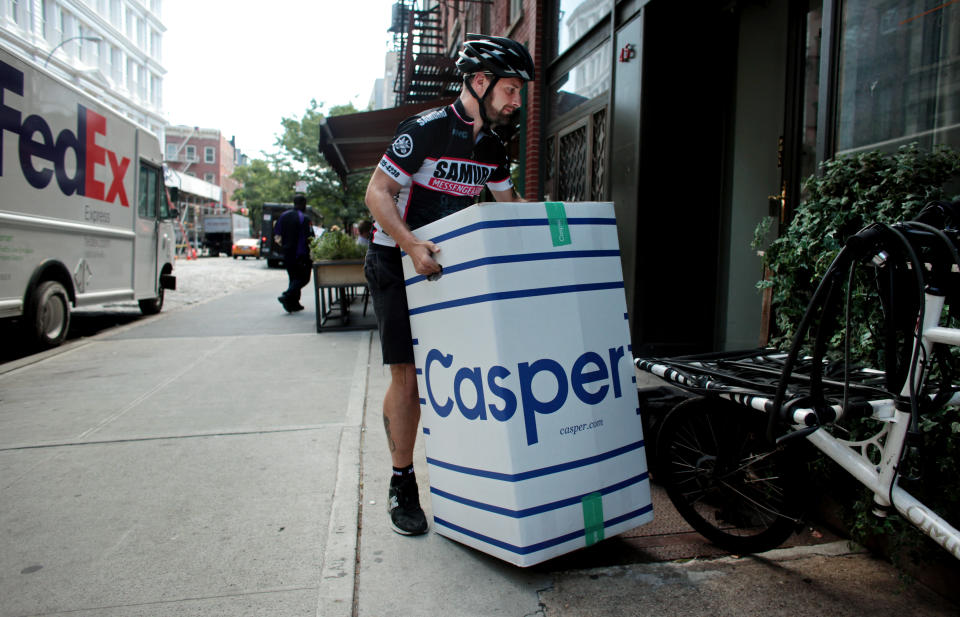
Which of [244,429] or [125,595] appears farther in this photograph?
[244,429]

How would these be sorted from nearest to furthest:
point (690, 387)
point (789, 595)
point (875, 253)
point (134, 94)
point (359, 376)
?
point (875, 253), point (789, 595), point (690, 387), point (359, 376), point (134, 94)

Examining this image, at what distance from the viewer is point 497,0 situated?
10.8 meters

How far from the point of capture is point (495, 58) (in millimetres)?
2525

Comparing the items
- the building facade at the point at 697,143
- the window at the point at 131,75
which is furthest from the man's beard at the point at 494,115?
the window at the point at 131,75

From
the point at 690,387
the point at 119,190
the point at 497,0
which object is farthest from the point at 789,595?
the point at 497,0

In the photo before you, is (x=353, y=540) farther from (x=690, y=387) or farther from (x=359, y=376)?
(x=359, y=376)

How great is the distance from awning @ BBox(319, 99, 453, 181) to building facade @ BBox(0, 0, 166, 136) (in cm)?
2121

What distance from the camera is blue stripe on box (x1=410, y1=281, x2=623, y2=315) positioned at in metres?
2.14

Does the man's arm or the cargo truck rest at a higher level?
the cargo truck

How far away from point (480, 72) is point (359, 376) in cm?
372

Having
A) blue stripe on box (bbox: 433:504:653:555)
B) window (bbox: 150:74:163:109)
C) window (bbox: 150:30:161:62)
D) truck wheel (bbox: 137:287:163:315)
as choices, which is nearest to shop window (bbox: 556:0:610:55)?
blue stripe on box (bbox: 433:504:653:555)

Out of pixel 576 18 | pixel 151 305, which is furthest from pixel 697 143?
pixel 151 305

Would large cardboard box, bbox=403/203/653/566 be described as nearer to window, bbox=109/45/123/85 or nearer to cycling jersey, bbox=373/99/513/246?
cycling jersey, bbox=373/99/513/246

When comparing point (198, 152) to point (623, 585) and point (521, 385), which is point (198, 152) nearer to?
point (521, 385)
